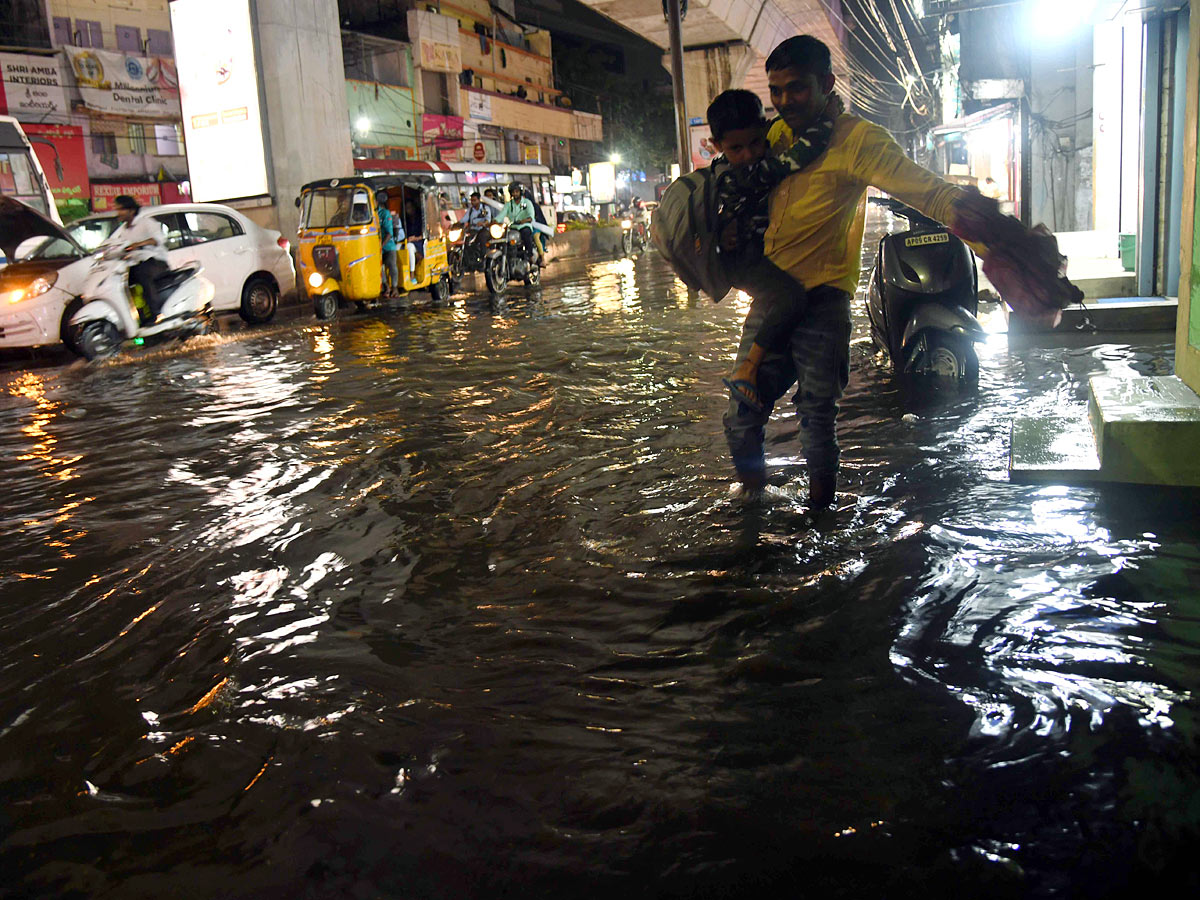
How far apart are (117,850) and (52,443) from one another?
523cm

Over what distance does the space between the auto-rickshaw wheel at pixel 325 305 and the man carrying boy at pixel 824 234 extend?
38.8 feet

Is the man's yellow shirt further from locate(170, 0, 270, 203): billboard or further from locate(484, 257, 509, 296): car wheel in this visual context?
locate(170, 0, 270, 203): billboard

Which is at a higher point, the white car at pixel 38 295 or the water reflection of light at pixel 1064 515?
the white car at pixel 38 295

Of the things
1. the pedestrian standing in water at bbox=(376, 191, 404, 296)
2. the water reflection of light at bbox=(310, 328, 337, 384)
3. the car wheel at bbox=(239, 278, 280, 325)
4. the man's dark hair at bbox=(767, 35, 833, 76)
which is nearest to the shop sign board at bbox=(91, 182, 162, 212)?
the car wheel at bbox=(239, 278, 280, 325)

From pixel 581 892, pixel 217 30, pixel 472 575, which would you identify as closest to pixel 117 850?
pixel 581 892

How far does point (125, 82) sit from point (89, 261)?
20489 mm

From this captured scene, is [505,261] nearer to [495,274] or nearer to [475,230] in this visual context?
[495,274]

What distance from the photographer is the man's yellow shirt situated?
3.23m

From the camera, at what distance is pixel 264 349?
36.7 feet

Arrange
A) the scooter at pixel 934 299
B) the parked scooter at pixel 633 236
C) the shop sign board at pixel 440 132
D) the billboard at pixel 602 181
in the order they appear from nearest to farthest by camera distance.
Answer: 1. the scooter at pixel 934 299
2. the parked scooter at pixel 633 236
3. the shop sign board at pixel 440 132
4. the billboard at pixel 602 181

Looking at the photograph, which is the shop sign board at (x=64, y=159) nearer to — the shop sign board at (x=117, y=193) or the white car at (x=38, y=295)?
the shop sign board at (x=117, y=193)

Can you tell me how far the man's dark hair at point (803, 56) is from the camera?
3.38 metres

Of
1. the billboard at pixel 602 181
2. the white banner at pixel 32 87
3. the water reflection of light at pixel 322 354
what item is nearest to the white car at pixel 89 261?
the water reflection of light at pixel 322 354

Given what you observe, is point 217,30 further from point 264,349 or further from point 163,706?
point 163,706
